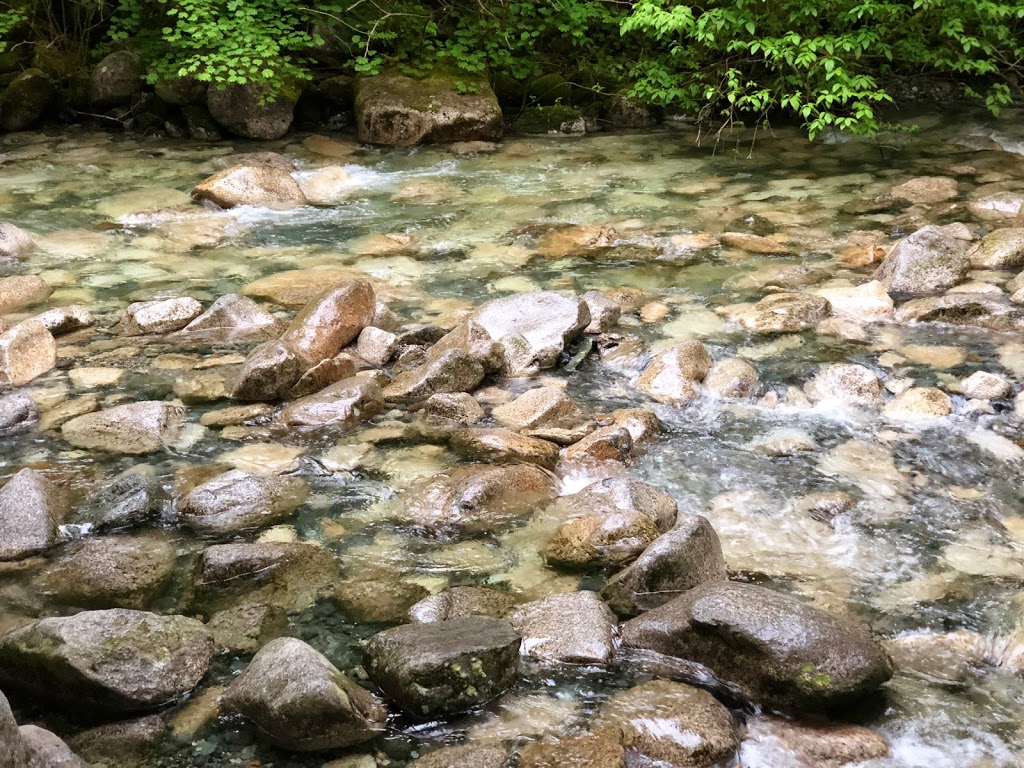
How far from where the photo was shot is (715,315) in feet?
17.8

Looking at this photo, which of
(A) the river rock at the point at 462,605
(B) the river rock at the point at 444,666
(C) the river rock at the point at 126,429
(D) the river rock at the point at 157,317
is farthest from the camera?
(D) the river rock at the point at 157,317

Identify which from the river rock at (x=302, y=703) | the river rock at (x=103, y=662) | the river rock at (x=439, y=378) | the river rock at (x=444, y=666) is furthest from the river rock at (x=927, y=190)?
the river rock at (x=103, y=662)

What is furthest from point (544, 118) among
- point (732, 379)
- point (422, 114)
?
point (732, 379)

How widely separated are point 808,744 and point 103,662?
1.87m

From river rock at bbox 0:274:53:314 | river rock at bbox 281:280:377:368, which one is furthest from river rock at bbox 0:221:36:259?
river rock at bbox 281:280:377:368

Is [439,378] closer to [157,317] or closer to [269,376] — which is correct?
[269,376]

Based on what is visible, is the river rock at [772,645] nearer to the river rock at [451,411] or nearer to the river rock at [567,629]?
the river rock at [567,629]

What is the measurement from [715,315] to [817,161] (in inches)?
160

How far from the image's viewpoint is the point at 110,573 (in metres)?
3.14

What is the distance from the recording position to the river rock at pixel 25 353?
467cm

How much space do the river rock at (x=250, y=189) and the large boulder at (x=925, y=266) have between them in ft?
15.2

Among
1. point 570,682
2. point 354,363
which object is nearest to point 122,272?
point 354,363

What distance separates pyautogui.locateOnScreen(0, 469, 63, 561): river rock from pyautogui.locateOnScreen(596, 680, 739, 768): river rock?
6.81 ft

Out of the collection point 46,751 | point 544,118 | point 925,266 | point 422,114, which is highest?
point 422,114
